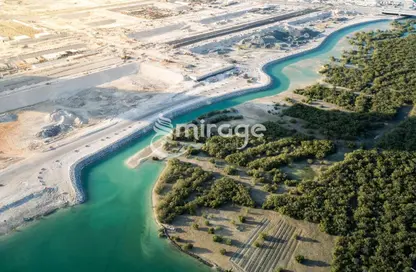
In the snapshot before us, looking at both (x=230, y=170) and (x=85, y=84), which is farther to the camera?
(x=85, y=84)

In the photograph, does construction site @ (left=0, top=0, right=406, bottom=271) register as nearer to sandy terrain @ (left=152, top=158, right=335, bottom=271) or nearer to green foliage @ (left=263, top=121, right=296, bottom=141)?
sandy terrain @ (left=152, top=158, right=335, bottom=271)

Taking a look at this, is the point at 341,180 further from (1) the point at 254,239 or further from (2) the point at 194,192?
(2) the point at 194,192

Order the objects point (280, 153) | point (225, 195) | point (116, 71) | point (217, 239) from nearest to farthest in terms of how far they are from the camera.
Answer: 1. point (217, 239)
2. point (225, 195)
3. point (280, 153)
4. point (116, 71)

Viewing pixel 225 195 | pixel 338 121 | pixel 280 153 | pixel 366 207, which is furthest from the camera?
pixel 338 121

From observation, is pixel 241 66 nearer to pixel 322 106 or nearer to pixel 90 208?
pixel 322 106

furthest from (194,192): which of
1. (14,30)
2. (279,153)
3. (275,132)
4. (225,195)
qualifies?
(14,30)

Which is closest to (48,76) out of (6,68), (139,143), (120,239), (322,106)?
(6,68)
